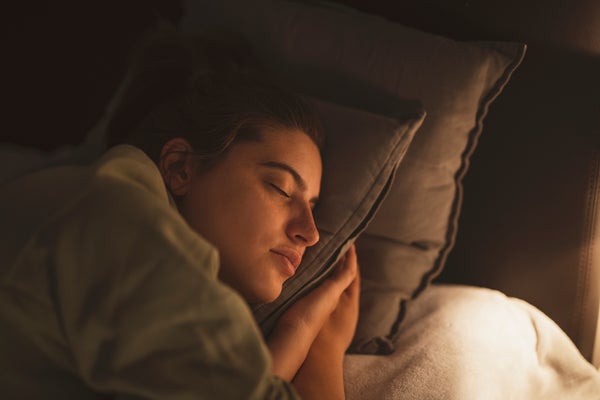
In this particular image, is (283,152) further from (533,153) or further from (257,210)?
(533,153)

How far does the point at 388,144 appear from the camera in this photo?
98 cm

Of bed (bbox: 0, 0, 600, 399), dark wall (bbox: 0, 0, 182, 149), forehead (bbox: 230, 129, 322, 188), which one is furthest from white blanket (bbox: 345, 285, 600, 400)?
dark wall (bbox: 0, 0, 182, 149)

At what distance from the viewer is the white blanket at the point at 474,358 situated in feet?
3.07

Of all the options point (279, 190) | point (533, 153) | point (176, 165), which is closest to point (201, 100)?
point (176, 165)

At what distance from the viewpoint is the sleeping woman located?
1.80ft

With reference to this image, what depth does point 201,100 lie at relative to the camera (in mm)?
973

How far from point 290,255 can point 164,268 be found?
13.8 inches

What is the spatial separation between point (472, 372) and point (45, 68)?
139 cm

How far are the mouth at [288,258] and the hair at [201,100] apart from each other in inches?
8.0

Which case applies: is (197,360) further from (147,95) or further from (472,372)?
(147,95)

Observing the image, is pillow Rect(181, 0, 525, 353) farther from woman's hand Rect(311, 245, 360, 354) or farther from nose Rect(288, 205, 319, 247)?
nose Rect(288, 205, 319, 247)

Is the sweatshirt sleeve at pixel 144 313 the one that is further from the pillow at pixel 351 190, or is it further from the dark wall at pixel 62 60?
the dark wall at pixel 62 60

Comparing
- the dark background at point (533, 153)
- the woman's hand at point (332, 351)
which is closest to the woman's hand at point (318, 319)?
the woman's hand at point (332, 351)

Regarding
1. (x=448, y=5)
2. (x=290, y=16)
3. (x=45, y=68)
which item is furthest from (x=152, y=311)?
(x=45, y=68)
